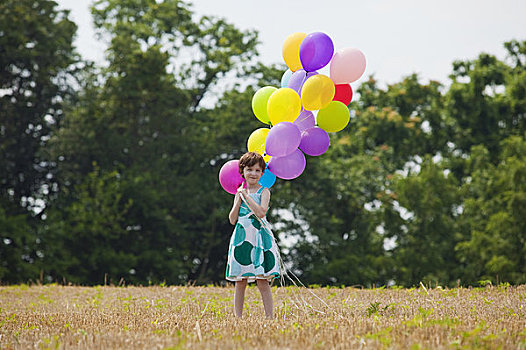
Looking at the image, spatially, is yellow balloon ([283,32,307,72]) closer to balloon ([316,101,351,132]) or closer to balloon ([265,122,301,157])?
balloon ([316,101,351,132])

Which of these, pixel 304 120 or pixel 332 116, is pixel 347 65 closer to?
pixel 332 116

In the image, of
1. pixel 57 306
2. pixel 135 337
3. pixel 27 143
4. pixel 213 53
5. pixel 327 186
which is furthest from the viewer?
pixel 213 53

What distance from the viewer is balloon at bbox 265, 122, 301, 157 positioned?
6.07m

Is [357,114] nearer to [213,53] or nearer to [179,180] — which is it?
[213,53]

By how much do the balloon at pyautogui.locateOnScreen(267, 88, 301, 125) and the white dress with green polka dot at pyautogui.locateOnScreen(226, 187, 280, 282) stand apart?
1.02 metres

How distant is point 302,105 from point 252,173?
112 centimetres

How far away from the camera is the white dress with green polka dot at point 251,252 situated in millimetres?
5715

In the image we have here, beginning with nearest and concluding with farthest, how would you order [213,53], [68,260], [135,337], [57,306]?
[135,337], [57,306], [68,260], [213,53]

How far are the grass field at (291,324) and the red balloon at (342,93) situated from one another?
2.46m

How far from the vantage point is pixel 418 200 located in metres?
23.4

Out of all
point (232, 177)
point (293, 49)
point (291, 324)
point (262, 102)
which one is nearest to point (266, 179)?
point (232, 177)

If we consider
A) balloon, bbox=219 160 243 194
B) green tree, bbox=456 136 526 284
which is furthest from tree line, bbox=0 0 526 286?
balloon, bbox=219 160 243 194

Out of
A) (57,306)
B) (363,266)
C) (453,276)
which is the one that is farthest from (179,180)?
(57,306)

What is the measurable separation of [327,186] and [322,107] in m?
17.1
